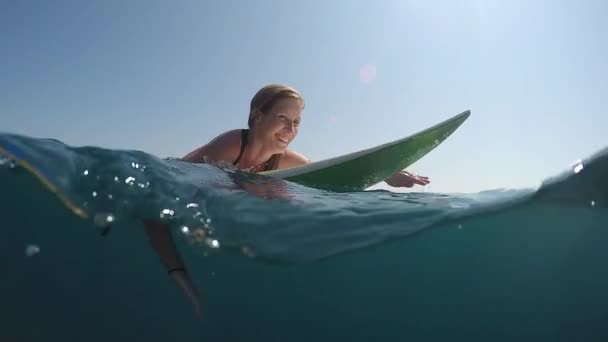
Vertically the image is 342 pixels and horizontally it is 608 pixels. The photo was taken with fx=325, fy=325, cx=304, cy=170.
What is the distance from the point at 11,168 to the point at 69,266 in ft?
8.48

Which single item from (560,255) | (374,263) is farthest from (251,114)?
(560,255)

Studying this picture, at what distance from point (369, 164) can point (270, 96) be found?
177 cm

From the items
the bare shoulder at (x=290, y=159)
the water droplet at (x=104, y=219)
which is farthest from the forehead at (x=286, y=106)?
the water droplet at (x=104, y=219)

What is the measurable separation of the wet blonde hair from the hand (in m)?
1.86

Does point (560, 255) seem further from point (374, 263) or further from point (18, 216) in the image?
point (18, 216)

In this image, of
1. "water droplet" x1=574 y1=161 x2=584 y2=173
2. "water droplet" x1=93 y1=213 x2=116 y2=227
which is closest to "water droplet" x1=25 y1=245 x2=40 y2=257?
"water droplet" x1=93 y1=213 x2=116 y2=227

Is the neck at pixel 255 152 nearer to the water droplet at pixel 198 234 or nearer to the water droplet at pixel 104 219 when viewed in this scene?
the water droplet at pixel 198 234

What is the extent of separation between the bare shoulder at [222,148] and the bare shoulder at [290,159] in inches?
32.0

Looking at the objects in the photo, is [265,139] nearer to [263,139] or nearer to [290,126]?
[263,139]

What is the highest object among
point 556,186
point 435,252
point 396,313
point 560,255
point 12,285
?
point 12,285

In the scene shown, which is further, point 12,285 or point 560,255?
point 12,285

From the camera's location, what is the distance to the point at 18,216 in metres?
5.87

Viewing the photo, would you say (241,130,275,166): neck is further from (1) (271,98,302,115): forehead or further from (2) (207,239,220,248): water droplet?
(2) (207,239,220,248): water droplet

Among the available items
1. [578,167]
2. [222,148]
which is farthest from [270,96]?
[578,167]
